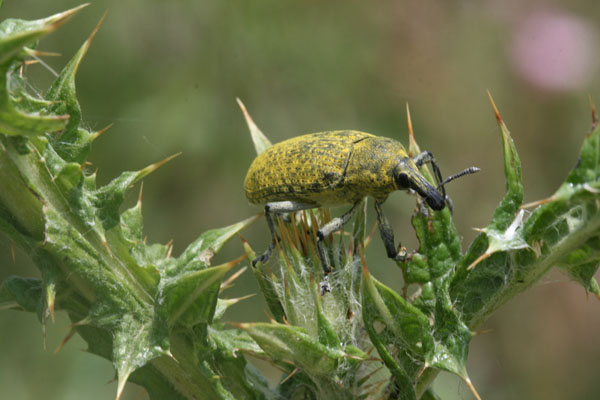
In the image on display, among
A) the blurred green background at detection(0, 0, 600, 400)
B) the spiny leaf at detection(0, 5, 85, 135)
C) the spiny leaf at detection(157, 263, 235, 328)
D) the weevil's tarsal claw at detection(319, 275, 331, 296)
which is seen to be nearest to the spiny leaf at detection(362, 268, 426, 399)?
the weevil's tarsal claw at detection(319, 275, 331, 296)

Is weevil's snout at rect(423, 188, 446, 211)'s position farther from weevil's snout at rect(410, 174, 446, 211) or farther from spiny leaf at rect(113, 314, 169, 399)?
spiny leaf at rect(113, 314, 169, 399)

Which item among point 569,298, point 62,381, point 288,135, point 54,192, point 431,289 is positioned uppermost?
point 54,192

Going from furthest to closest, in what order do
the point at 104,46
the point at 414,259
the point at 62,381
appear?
the point at 104,46
the point at 62,381
the point at 414,259

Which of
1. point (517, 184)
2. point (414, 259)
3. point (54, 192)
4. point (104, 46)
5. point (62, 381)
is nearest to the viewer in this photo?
point (517, 184)

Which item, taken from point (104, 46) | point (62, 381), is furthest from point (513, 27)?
point (62, 381)

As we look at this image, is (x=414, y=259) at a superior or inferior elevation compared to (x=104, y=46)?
inferior

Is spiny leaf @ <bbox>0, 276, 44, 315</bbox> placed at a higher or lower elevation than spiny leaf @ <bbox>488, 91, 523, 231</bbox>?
lower

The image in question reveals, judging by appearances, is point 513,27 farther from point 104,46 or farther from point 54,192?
point 54,192
